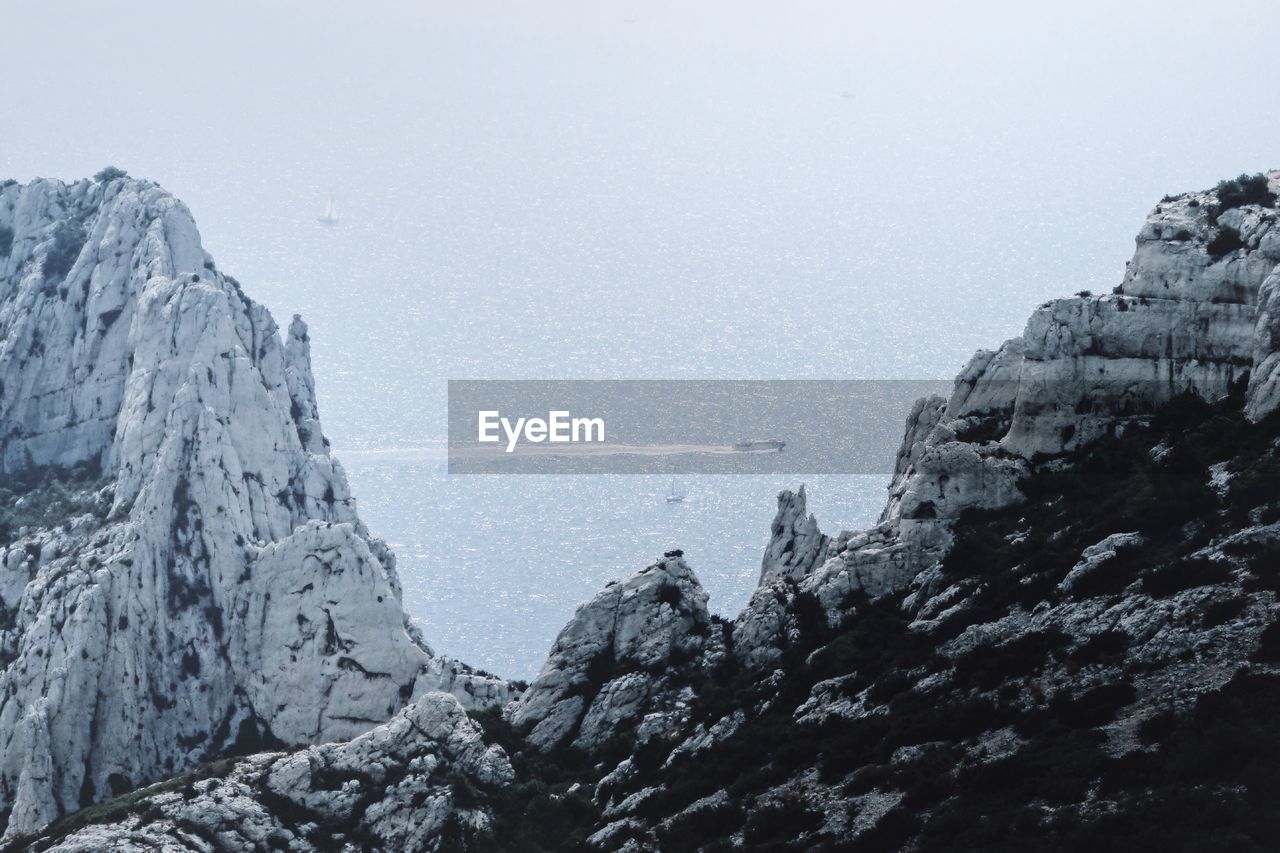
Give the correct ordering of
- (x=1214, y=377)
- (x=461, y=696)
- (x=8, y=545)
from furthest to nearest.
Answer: (x=8, y=545), (x=461, y=696), (x=1214, y=377)

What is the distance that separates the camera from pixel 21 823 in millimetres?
122875

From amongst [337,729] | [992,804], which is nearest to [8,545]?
[337,729]

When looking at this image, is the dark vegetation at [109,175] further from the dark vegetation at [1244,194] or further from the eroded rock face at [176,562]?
the dark vegetation at [1244,194]

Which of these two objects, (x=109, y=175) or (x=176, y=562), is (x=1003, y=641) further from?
(x=109, y=175)

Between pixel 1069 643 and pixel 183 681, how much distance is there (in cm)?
6671

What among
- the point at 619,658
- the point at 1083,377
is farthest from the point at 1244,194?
the point at 619,658

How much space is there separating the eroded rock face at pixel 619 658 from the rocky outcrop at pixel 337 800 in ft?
12.5

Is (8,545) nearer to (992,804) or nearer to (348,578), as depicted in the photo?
(348,578)

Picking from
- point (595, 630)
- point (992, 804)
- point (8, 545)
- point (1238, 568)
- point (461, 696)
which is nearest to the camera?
point (992, 804)

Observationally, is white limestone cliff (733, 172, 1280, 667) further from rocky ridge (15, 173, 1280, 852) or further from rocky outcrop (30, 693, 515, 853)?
rocky outcrop (30, 693, 515, 853)

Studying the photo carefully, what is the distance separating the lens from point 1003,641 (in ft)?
287

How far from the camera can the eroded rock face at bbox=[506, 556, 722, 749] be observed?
10344 cm

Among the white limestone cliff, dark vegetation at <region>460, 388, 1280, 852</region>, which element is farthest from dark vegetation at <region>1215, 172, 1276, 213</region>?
dark vegetation at <region>460, 388, 1280, 852</region>

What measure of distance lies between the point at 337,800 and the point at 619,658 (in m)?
15.3
